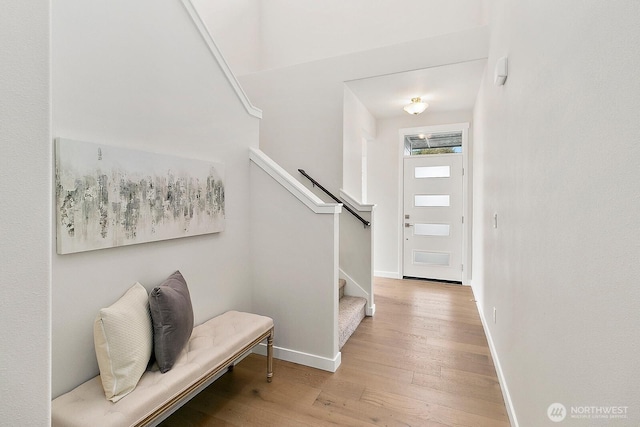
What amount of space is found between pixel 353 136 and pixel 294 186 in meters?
1.89

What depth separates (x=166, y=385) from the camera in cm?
144

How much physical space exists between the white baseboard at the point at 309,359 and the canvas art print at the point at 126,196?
3.89 feet

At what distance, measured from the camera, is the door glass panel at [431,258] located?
4.82 metres

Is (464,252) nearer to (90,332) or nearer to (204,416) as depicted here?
(204,416)

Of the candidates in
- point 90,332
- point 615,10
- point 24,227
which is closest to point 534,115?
point 615,10

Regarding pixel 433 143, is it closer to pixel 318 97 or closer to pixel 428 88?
pixel 428 88

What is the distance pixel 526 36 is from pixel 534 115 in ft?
1.53

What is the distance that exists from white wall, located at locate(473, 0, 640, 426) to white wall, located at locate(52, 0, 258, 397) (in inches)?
77.9

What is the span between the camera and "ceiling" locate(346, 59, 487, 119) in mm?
3205

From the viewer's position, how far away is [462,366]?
7.92 feet

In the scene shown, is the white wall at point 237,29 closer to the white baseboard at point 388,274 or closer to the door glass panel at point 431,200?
the door glass panel at point 431,200

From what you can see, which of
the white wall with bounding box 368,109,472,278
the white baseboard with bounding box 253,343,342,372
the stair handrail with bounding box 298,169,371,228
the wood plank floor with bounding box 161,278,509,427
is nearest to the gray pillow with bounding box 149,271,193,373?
the wood plank floor with bounding box 161,278,509,427

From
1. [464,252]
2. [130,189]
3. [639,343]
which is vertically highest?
[130,189]

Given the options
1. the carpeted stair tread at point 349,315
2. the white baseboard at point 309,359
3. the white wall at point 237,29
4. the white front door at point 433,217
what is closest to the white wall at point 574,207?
the white baseboard at point 309,359
